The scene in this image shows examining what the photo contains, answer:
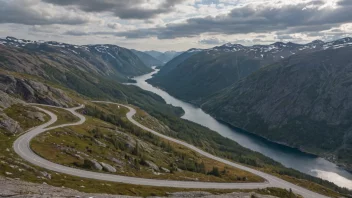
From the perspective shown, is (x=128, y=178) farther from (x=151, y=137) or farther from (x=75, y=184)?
(x=151, y=137)

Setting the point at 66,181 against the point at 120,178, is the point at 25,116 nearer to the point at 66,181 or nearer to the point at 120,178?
the point at 120,178

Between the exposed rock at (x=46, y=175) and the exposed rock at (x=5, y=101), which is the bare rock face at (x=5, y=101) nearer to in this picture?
the exposed rock at (x=5, y=101)

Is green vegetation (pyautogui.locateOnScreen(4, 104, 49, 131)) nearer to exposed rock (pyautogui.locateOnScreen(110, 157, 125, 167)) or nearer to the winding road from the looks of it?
the winding road

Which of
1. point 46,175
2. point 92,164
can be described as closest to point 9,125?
point 92,164

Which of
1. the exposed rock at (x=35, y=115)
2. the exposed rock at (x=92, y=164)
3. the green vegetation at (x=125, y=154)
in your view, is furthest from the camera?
the exposed rock at (x=35, y=115)

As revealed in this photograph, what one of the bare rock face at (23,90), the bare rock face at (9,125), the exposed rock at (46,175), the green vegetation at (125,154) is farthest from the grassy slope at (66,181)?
the bare rock face at (23,90)

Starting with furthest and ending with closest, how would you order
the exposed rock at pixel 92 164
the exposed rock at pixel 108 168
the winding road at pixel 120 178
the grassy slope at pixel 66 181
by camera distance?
the exposed rock at pixel 108 168, the exposed rock at pixel 92 164, the winding road at pixel 120 178, the grassy slope at pixel 66 181

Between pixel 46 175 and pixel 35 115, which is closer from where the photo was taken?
pixel 46 175

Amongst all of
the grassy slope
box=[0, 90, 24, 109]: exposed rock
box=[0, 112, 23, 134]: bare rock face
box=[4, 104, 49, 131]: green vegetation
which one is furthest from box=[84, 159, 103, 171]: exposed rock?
box=[0, 90, 24, 109]: exposed rock

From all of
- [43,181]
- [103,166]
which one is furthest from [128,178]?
[43,181]
